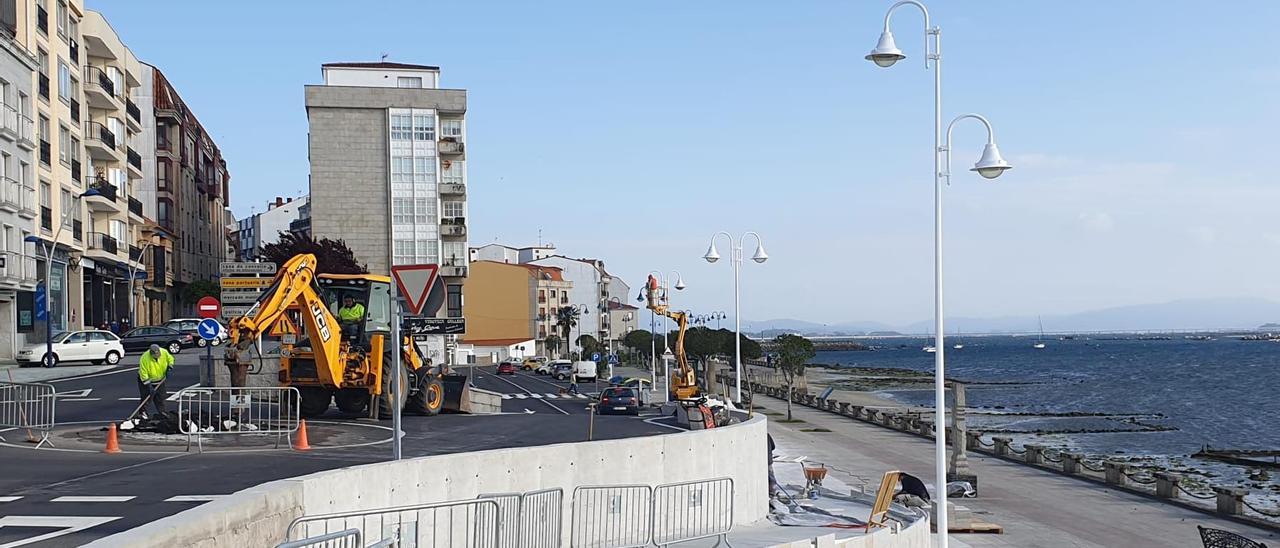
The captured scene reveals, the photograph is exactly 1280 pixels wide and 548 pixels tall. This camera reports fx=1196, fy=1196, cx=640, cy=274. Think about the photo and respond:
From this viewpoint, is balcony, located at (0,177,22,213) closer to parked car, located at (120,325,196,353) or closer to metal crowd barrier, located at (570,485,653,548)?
parked car, located at (120,325,196,353)

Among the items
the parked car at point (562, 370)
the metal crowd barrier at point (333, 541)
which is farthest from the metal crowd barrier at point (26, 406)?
the parked car at point (562, 370)

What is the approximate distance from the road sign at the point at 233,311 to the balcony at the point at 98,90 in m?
40.6

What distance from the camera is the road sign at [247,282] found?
69.3 ft

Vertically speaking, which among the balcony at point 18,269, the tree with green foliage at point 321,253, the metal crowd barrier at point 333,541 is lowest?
the metal crowd barrier at point 333,541

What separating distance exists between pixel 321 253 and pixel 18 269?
17.7 meters

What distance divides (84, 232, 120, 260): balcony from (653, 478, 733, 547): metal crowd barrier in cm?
4550

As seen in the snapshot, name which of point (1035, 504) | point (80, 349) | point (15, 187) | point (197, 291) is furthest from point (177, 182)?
point (1035, 504)

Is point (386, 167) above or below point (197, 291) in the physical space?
above

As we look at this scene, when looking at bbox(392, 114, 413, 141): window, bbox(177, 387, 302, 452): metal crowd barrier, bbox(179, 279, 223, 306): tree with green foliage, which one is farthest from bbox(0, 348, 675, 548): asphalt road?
bbox(179, 279, 223, 306): tree with green foliage

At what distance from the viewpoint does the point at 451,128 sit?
244ft

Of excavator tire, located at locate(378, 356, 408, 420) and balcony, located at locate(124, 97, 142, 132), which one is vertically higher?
balcony, located at locate(124, 97, 142, 132)

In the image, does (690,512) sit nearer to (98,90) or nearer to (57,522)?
(57,522)

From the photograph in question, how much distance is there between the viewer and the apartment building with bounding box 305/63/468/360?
72562mm

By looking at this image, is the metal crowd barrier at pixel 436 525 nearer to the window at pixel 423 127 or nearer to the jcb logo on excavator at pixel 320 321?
the jcb logo on excavator at pixel 320 321
